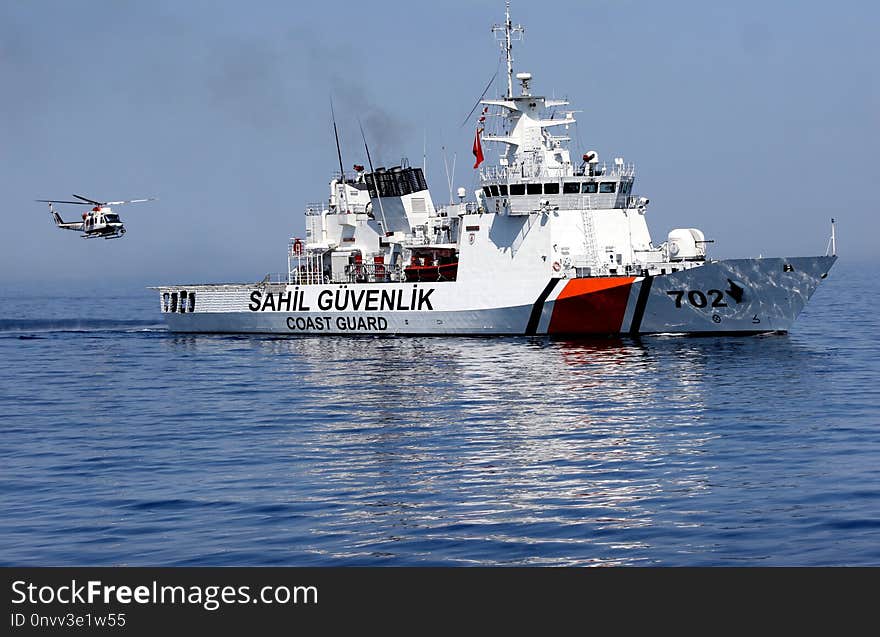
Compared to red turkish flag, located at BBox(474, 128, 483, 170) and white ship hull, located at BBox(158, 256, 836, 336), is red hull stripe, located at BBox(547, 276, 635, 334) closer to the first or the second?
white ship hull, located at BBox(158, 256, 836, 336)

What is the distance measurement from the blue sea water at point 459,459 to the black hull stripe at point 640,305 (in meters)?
2.12

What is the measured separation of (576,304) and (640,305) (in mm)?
2495

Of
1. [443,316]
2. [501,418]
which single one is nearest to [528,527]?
[501,418]

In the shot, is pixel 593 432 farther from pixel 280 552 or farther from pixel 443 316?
pixel 443 316

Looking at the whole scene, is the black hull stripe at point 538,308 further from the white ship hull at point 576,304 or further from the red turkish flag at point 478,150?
the red turkish flag at point 478,150

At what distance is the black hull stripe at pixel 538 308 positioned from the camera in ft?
152

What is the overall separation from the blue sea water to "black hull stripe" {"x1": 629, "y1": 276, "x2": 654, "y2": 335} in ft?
6.97
